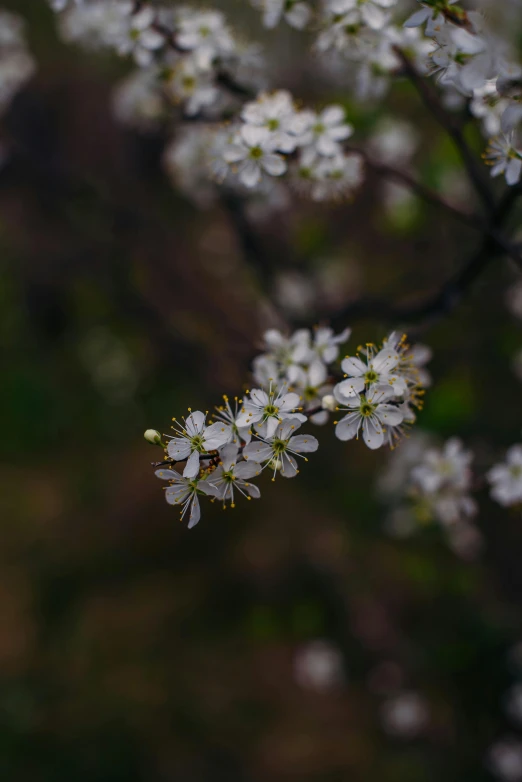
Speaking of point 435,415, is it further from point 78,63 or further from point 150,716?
point 78,63

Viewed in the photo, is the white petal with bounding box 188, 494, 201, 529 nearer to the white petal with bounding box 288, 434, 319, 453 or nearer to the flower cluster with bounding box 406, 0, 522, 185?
the white petal with bounding box 288, 434, 319, 453

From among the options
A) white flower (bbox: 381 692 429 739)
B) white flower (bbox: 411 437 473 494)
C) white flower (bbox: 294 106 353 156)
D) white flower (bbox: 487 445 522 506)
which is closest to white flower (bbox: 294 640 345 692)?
white flower (bbox: 381 692 429 739)

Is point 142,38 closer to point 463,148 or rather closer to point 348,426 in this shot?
point 463,148

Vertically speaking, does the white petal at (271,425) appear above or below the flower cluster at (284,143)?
below

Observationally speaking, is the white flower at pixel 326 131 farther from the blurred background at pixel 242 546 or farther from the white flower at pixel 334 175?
the blurred background at pixel 242 546

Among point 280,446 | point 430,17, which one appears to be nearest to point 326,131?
point 430,17

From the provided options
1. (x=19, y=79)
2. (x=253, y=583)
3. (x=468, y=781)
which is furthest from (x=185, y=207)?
(x=468, y=781)

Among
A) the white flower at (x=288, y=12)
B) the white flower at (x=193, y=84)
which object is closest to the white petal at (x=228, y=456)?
the white flower at (x=193, y=84)
